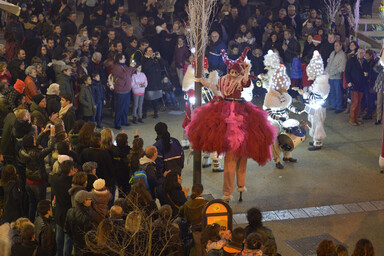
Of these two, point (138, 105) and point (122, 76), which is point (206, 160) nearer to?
point (122, 76)

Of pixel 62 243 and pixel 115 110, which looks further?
pixel 115 110

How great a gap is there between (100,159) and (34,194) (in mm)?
1172

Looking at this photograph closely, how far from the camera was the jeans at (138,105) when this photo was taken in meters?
14.3

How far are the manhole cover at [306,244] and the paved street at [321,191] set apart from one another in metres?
0.01

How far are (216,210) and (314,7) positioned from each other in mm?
14790

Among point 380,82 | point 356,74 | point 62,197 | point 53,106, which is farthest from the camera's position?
point 356,74

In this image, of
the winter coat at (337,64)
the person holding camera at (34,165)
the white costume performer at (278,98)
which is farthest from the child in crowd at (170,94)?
the person holding camera at (34,165)

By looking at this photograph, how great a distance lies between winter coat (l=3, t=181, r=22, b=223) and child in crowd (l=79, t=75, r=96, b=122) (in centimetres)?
502

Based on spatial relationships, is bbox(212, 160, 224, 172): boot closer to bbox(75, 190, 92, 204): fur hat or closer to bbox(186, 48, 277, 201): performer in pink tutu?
bbox(186, 48, 277, 201): performer in pink tutu

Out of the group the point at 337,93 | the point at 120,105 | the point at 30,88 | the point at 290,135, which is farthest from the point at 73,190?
the point at 337,93

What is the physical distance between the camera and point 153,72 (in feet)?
48.0

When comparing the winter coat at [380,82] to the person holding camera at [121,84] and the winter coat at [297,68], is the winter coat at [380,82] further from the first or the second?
the person holding camera at [121,84]

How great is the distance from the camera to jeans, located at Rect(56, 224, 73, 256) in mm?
7793

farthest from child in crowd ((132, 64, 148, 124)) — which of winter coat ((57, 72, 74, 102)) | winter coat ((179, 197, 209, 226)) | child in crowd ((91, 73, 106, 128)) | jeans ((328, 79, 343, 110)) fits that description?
winter coat ((179, 197, 209, 226))
